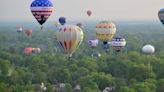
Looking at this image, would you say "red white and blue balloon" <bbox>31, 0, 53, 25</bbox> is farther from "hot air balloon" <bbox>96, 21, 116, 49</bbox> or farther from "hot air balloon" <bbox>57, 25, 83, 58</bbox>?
"hot air balloon" <bbox>96, 21, 116, 49</bbox>

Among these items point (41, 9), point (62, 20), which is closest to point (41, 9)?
point (41, 9)

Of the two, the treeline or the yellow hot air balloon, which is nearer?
the treeline

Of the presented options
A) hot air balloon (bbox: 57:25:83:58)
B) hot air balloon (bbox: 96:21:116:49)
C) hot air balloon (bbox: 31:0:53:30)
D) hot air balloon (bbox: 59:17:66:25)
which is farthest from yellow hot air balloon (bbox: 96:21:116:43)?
hot air balloon (bbox: 59:17:66:25)

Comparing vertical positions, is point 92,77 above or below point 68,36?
below

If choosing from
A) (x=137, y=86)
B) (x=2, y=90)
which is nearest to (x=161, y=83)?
(x=137, y=86)

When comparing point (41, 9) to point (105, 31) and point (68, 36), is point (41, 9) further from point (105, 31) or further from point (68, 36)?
point (105, 31)

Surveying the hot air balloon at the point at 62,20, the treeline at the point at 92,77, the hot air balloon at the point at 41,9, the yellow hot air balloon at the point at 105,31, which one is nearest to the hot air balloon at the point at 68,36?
the hot air balloon at the point at 41,9

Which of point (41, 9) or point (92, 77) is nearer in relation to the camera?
point (41, 9)

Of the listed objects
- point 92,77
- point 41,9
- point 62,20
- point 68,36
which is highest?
point 41,9
